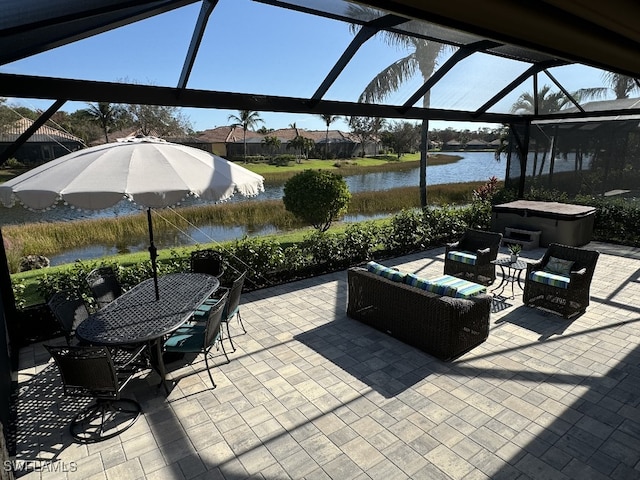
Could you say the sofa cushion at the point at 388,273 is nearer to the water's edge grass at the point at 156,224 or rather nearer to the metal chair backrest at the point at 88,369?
the metal chair backrest at the point at 88,369

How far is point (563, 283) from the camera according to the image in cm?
564

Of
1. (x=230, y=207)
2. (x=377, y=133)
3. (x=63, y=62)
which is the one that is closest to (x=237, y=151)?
(x=377, y=133)

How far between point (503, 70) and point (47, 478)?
9.60 meters

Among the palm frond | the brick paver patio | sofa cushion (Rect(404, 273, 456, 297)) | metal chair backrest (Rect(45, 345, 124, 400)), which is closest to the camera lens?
the brick paver patio

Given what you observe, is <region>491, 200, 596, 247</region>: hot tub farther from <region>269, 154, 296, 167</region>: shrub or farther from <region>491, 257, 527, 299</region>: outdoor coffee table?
<region>269, 154, 296, 167</region>: shrub

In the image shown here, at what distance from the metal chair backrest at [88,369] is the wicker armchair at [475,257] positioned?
5.67 meters

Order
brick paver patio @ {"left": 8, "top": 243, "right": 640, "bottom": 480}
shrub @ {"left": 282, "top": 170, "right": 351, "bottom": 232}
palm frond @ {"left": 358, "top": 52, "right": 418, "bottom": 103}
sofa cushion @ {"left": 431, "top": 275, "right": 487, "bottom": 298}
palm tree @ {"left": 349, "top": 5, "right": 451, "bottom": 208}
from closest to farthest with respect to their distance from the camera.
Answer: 1. brick paver patio @ {"left": 8, "top": 243, "right": 640, "bottom": 480}
2. sofa cushion @ {"left": 431, "top": 275, "right": 487, "bottom": 298}
3. palm tree @ {"left": 349, "top": 5, "right": 451, "bottom": 208}
4. palm frond @ {"left": 358, "top": 52, "right": 418, "bottom": 103}
5. shrub @ {"left": 282, "top": 170, "right": 351, "bottom": 232}

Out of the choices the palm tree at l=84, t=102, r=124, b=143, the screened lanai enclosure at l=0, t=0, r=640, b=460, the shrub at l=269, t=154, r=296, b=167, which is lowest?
the shrub at l=269, t=154, r=296, b=167

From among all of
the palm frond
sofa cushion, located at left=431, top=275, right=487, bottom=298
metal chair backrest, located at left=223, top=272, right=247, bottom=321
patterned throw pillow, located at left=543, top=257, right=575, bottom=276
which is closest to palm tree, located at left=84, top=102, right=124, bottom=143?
the palm frond

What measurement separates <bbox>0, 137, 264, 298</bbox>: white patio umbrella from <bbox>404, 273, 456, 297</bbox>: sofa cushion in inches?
93.8

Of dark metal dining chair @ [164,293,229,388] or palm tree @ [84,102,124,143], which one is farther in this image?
palm tree @ [84,102,124,143]

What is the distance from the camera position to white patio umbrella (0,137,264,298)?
10.9 feet

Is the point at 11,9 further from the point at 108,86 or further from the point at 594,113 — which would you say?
the point at 594,113

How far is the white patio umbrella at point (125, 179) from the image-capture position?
332cm
